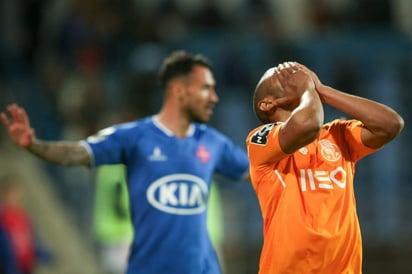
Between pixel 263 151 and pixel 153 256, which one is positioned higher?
pixel 263 151

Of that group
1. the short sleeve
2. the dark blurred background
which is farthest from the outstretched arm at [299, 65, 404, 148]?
the dark blurred background

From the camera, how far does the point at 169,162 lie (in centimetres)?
628

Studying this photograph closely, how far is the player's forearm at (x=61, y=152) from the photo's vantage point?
19.8ft

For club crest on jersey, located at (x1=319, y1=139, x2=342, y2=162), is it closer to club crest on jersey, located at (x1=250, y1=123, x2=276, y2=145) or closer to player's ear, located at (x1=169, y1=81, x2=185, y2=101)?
club crest on jersey, located at (x1=250, y1=123, x2=276, y2=145)

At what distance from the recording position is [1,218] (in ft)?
31.1

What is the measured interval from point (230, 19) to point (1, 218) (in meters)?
6.06

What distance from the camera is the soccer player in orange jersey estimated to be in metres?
4.43

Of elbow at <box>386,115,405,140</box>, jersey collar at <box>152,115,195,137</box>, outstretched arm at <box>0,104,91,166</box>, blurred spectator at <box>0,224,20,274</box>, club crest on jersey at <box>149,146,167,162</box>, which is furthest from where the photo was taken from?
blurred spectator at <box>0,224,20,274</box>

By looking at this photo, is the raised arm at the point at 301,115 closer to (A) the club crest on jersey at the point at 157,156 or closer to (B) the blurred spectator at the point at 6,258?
(A) the club crest on jersey at the point at 157,156

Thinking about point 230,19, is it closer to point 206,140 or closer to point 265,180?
point 206,140

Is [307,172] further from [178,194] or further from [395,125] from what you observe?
[178,194]

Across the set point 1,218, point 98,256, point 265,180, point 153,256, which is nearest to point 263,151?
point 265,180

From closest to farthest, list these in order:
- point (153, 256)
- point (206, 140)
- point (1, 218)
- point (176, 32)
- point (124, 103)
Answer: point (153, 256) < point (206, 140) < point (1, 218) < point (124, 103) < point (176, 32)

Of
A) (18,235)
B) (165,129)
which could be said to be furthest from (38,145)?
(18,235)
